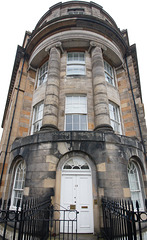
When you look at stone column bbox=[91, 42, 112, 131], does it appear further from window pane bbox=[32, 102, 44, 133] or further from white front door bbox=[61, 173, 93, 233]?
window pane bbox=[32, 102, 44, 133]

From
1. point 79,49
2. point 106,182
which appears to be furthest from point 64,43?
point 106,182

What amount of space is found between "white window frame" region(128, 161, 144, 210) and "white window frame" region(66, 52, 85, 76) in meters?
7.25

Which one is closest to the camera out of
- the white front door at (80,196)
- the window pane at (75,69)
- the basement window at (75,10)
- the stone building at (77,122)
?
the white front door at (80,196)

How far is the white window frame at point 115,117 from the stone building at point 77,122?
0.08 m

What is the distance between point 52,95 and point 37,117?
7.62 feet

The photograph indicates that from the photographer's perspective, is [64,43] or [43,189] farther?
[64,43]

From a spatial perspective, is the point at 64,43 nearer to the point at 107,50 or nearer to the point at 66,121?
the point at 107,50

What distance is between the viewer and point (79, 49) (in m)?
12.5

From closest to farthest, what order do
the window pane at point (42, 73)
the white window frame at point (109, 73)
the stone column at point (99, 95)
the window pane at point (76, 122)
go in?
the stone column at point (99, 95), the window pane at point (76, 122), the white window frame at point (109, 73), the window pane at point (42, 73)

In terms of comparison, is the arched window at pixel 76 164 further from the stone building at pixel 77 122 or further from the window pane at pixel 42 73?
the window pane at pixel 42 73

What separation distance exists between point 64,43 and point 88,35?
1972 mm

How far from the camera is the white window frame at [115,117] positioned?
10.4 m

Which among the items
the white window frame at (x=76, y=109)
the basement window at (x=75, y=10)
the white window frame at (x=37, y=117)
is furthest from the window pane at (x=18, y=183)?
the basement window at (x=75, y=10)

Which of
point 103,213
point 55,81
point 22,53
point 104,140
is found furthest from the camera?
point 22,53
